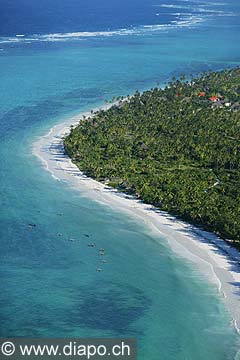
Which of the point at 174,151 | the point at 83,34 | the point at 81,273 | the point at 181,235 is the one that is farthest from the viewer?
the point at 83,34

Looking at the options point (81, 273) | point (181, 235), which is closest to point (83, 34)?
point (181, 235)

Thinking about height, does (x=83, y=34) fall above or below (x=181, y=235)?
above

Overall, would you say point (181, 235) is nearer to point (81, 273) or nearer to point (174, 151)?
point (81, 273)

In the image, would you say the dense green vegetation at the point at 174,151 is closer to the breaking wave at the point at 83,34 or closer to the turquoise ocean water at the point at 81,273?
the turquoise ocean water at the point at 81,273

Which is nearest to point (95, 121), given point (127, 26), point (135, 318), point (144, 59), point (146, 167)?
point (146, 167)

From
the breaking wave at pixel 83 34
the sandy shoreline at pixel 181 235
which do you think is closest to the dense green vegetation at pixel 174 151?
the sandy shoreline at pixel 181 235

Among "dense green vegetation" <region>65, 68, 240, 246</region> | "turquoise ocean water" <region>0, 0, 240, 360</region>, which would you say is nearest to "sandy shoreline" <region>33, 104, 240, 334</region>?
"turquoise ocean water" <region>0, 0, 240, 360</region>
